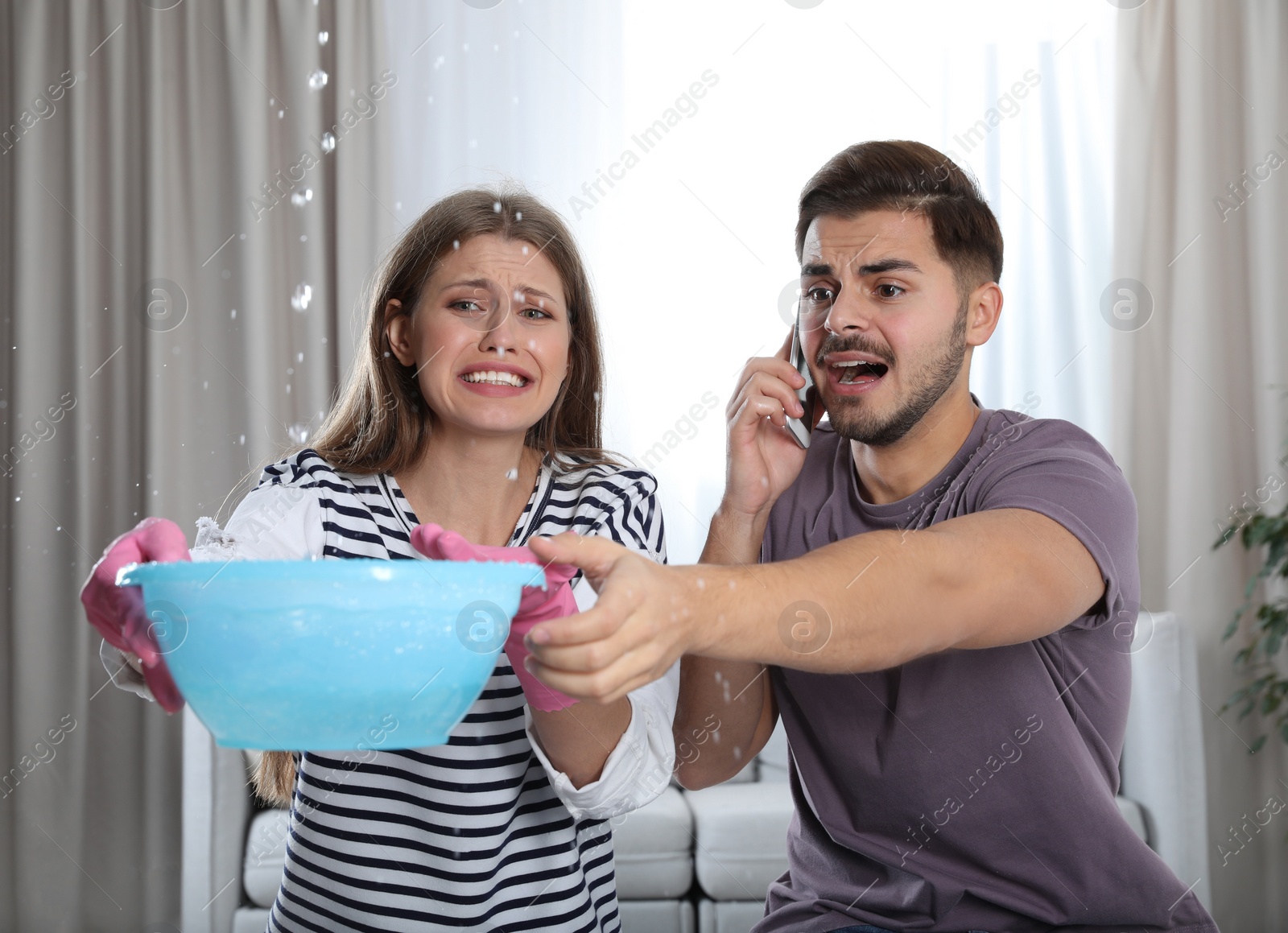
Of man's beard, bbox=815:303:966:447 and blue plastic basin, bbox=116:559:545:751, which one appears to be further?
man's beard, bbox=815:303:966:447

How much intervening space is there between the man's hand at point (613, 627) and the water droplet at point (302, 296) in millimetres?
2736

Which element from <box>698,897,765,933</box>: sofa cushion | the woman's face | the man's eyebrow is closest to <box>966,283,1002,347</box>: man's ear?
the man's eyebrow

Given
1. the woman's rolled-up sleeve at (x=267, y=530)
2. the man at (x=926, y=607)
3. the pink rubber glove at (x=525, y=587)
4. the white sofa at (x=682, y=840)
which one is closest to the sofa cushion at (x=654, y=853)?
the white sofa at (x=682, y=840)

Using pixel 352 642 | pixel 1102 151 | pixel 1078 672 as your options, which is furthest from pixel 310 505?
pixel 1102 151

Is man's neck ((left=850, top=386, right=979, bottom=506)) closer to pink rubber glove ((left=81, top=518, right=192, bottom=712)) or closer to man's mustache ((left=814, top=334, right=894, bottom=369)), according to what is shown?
man's mustache ((left=814, top=334, right=894, bottom=369))

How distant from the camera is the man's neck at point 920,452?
1.22 meters

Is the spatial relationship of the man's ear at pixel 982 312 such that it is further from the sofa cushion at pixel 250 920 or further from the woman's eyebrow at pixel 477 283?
the sofa cushion at pixel 250 920

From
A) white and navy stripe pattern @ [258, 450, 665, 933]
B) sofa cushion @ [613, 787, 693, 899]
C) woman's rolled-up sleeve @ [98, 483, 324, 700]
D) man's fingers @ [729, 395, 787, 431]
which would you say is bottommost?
sofa cushion @ [613, 787, 693, 899]

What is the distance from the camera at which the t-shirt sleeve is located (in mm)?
930

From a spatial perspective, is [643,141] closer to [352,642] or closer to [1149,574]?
[1149,574]

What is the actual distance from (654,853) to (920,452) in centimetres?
147

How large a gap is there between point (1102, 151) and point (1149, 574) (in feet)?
4.40

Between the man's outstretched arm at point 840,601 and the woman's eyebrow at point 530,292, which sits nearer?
the man's outstretched arm at point 840,601

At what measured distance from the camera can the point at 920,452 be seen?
1218mm
